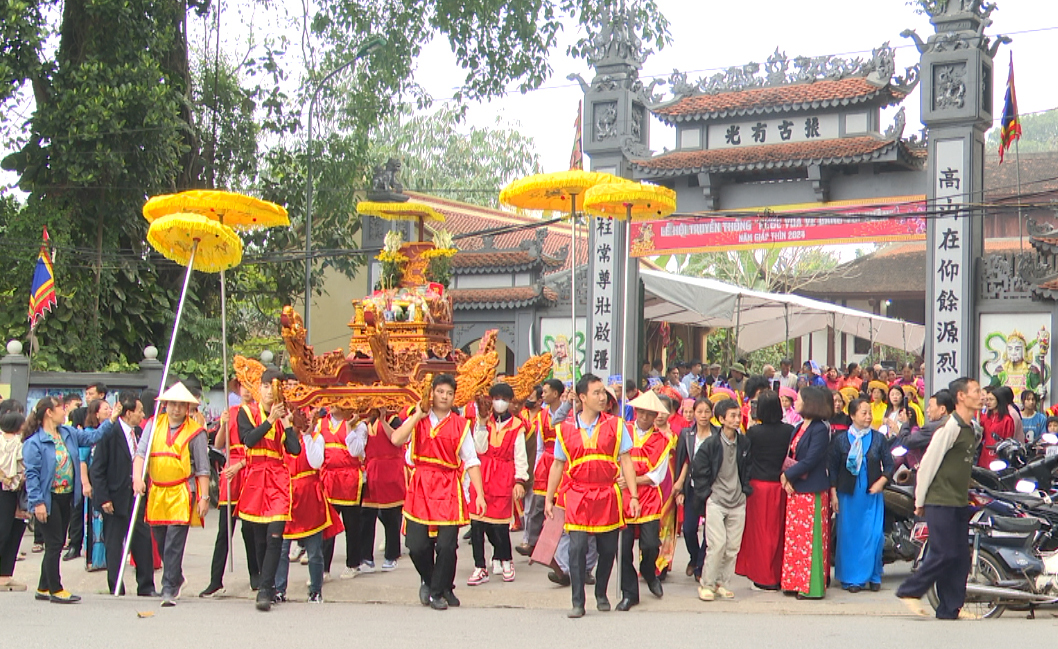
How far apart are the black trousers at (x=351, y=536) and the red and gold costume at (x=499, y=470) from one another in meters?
1.03

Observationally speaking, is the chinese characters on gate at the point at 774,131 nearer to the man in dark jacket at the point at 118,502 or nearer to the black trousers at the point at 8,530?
the man in dark jacket at the point at 118,502

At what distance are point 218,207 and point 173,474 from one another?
96.9 inches

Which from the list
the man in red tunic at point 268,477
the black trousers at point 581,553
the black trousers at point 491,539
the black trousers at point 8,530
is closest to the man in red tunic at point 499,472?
the black trousers at point 491,539

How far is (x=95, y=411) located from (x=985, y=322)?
42.2 ft

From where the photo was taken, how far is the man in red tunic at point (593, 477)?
8156 mm

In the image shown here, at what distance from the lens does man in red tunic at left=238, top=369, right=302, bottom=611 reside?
8.48 m

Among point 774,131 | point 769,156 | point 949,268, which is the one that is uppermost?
point 774,131

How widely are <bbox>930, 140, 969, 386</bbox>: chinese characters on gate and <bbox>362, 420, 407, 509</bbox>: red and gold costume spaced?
1062 cm

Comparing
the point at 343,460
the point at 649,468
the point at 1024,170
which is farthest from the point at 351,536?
the point at 1024,170

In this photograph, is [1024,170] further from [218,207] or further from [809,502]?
[218,207]

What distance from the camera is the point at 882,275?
136 ft

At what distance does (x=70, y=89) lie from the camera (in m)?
20.1

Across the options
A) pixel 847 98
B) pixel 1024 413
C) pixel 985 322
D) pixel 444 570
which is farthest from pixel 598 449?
pixel 847 98

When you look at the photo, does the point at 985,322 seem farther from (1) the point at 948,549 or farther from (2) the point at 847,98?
(1) the point at 948,549
